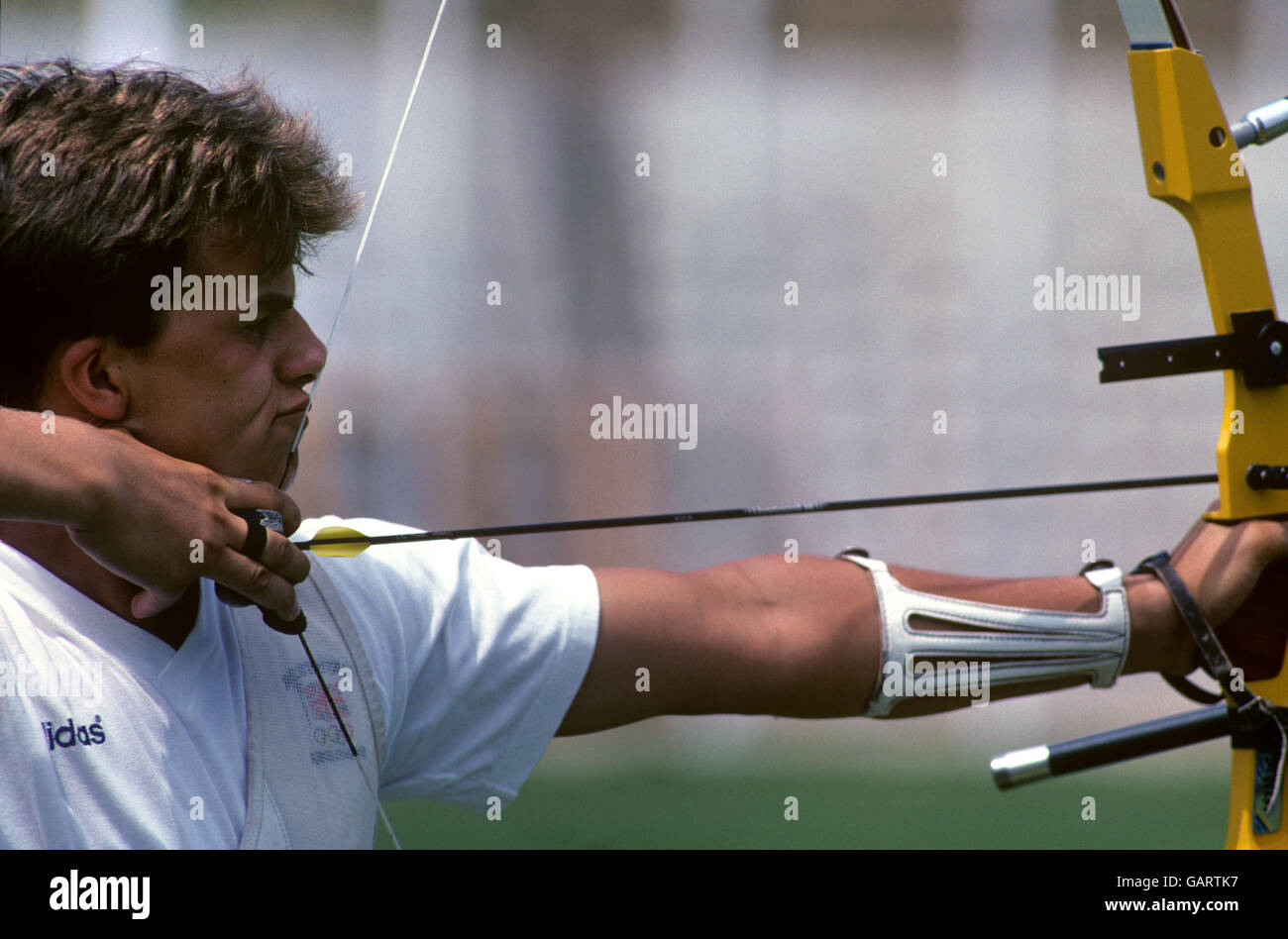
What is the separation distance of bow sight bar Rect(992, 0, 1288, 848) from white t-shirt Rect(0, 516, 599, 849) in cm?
70

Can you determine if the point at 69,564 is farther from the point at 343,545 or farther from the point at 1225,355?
the point at 1225,355

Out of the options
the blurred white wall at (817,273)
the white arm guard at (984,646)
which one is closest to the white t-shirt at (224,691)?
the white arm guard at (984,646)

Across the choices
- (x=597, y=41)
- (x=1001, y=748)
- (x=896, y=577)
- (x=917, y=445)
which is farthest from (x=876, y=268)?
(x=896, y=577)

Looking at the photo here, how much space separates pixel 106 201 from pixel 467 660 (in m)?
0.60

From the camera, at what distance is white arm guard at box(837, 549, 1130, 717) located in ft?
4.45

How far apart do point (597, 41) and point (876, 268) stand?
53.6 inches

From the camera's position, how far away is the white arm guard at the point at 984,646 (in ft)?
4.45

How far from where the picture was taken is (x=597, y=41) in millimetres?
4574

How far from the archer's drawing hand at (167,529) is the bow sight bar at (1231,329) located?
2.87 ft

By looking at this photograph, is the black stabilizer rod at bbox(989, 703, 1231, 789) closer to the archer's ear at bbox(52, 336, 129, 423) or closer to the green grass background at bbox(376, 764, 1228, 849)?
the archer's ear at bbox(52, 336, 129, 423)

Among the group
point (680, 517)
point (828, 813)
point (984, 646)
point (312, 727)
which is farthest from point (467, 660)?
point (828, 813)

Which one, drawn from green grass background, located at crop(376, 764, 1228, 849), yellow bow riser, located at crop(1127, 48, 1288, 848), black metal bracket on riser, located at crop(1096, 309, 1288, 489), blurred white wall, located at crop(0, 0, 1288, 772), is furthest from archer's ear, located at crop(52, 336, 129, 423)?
blurred white wall, located at crop(0, 0, 1288, 772)

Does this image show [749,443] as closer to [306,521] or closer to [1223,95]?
[1223,95]

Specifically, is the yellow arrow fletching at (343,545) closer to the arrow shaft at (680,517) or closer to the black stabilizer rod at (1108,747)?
the arrow shaft at (680,517)
